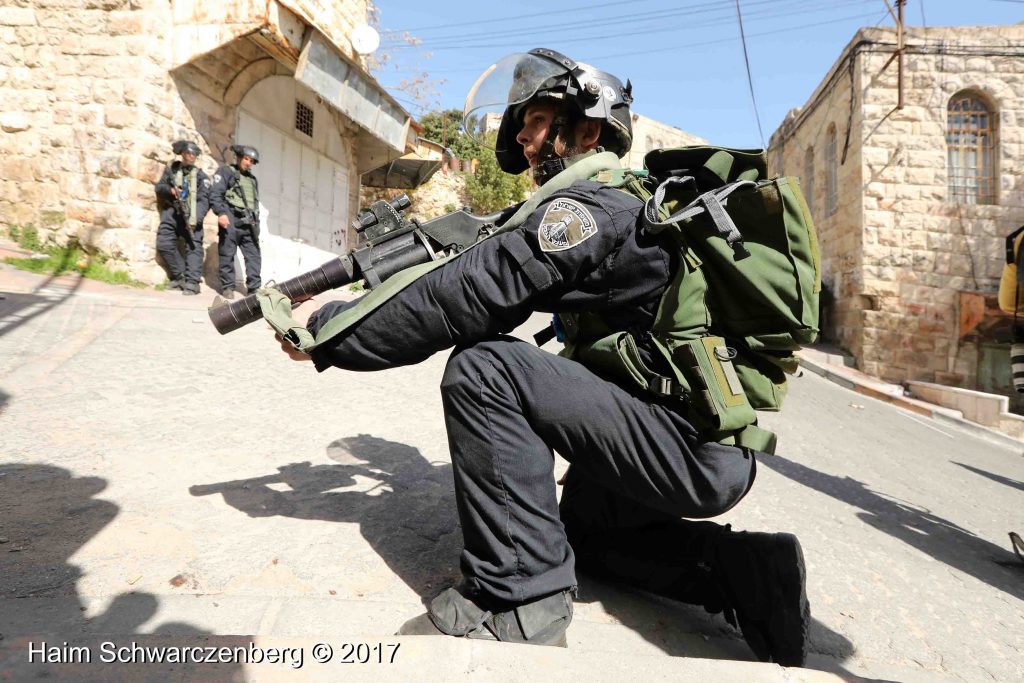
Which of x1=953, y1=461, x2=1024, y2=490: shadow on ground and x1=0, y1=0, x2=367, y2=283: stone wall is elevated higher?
x1=0, y1=0, x2=367, y2=283: stone wall

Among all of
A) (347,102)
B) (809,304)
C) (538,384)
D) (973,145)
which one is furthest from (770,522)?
(973,145)

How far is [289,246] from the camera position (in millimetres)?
8758

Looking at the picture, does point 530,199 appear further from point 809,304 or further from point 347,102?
point 347,102

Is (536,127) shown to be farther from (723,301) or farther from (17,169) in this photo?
(17,169)

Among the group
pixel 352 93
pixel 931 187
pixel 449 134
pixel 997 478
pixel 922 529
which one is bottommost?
pixel 997 478

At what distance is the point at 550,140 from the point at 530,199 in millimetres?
437

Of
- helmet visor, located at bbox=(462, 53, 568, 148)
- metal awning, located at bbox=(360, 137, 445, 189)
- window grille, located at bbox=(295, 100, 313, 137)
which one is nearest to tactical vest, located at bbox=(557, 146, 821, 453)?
helmet visor, located at bbox=(462, 53, 568, 148)

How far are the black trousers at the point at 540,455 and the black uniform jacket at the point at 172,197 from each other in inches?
239

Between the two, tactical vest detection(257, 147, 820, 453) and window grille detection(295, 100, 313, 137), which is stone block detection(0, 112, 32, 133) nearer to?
window grille detection(295, 100, 313, 137)

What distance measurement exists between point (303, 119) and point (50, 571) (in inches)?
341

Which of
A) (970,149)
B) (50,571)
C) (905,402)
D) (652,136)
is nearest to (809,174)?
(970,149)

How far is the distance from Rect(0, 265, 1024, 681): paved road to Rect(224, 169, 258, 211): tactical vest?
124 inches

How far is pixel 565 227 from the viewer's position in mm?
1299

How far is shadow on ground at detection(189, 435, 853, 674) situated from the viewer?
4.80 feet
